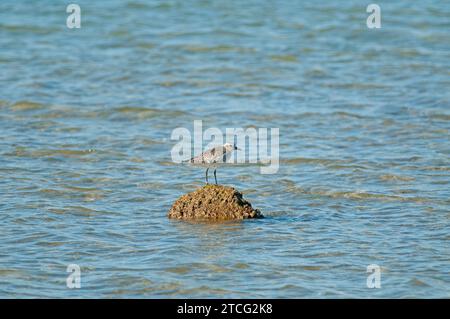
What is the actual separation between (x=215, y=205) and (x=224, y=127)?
465 centimetres

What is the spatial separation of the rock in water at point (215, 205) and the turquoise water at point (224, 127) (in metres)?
0.15

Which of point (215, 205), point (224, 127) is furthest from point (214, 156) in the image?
point (224, 127)

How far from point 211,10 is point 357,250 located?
14267 mm

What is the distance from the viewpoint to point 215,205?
934cm

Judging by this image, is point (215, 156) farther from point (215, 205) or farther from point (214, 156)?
point (215, 205)

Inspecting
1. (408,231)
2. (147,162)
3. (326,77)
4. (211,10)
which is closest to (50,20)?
(211,10)

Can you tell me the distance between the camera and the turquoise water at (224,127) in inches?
328

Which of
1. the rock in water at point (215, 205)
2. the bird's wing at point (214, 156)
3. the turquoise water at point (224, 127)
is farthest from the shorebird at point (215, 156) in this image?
the turquoise water at point (224, 127)

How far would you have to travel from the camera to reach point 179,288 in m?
7.87

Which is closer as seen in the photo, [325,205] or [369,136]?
[325,205]

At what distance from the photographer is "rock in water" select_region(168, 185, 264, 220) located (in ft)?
30.5

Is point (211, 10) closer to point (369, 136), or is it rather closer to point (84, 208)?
point (369, 136)

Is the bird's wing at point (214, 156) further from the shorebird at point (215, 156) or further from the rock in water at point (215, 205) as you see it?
the rock in water at point (215, 205)

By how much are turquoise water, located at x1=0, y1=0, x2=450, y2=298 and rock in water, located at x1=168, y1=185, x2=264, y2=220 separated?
146 millimetres
